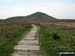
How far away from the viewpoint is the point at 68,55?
10945 millimetres

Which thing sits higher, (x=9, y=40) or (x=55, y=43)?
(x=9, y=40)

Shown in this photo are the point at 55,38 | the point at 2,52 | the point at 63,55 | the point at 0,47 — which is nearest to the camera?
the point at 63,55

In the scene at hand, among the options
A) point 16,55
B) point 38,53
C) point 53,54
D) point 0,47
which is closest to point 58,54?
point 53,54

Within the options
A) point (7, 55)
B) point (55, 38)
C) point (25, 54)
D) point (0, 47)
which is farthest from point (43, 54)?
point (55, 38)

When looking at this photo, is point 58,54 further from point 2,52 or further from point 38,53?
point 2,52

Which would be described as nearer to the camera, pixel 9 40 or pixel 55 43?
pixel 55 43

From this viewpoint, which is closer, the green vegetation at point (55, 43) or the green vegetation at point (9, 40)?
the green vegetation at point (9, 40)

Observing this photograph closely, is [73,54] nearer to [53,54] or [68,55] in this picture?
[68,55]

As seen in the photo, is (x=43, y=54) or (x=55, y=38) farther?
(x=55, y=38)

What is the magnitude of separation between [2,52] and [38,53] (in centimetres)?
217

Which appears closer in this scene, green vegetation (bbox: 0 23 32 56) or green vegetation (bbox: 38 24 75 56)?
green vegetation (bbox: 0 23 32 56)

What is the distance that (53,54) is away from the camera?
37.1ft

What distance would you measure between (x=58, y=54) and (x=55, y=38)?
7.46 metres

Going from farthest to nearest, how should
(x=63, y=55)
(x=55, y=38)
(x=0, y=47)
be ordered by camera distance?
(x=55, y=38), (x=0, y=47), (x=63, y=55)
